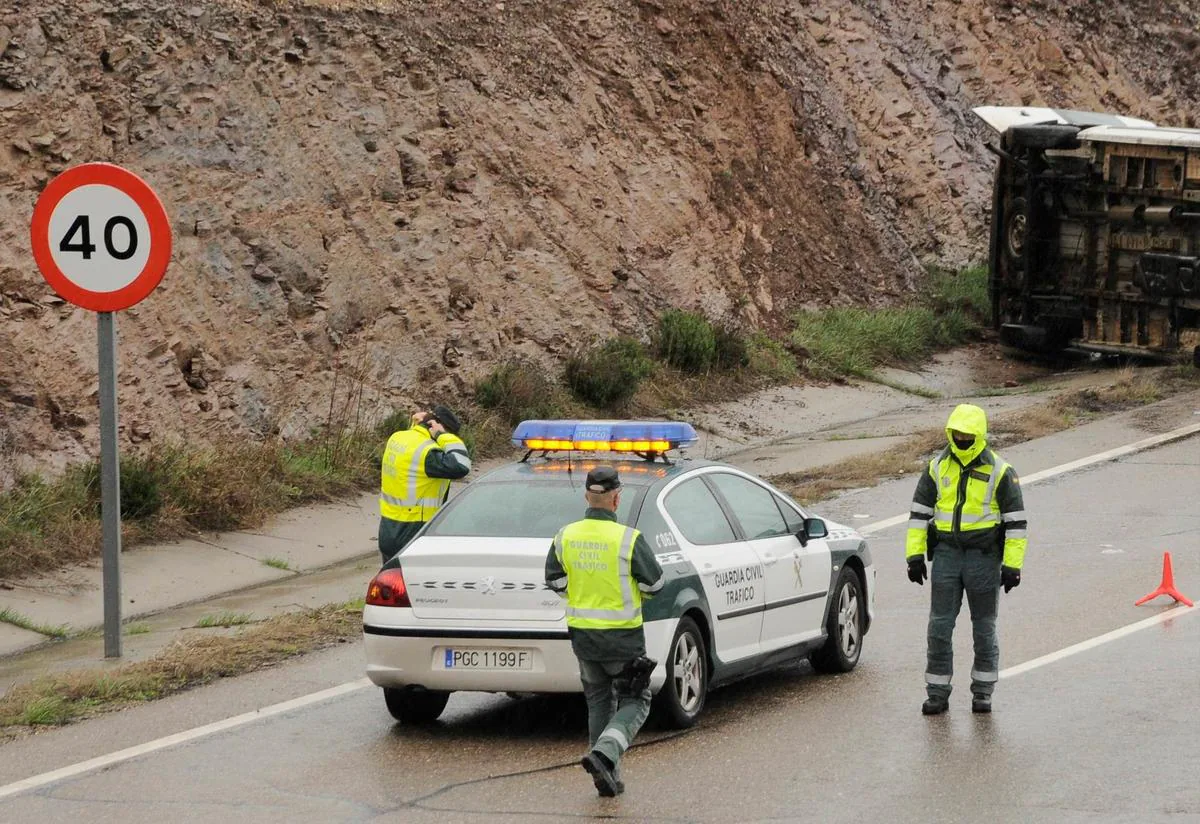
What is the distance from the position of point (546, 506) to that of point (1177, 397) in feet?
43.7

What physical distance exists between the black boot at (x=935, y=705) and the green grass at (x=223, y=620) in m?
4.59

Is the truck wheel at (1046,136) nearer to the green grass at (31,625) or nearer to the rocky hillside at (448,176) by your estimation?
the rocky hillside at (448,176)

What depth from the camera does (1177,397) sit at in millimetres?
21359

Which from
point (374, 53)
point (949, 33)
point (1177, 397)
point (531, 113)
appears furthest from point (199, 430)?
point (949, 33)

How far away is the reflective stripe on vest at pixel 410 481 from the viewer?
1202cm

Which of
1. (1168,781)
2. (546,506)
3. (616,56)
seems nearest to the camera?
(1168,781)

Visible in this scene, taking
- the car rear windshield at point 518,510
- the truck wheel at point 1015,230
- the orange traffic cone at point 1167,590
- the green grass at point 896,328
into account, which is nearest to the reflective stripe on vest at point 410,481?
the car rear windshield at point 518,510

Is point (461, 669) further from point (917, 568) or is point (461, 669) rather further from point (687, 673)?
point (917, 568)

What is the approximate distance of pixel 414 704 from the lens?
9.78 metres

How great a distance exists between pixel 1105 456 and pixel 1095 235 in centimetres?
549

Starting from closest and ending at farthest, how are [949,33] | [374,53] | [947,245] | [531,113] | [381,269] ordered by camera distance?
[381,269], [374,53], [531,113], [947,245], [949,33]

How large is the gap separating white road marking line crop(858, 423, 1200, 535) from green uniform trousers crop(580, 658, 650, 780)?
737 cm

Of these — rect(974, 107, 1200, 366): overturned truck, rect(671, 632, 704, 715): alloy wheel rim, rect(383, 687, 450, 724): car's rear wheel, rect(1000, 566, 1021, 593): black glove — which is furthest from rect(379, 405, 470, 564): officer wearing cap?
rect(974, 107, 1200, 366): overturned truck

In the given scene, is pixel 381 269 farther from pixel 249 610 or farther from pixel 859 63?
pixel 859 63
